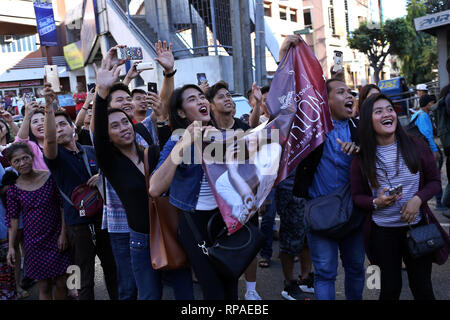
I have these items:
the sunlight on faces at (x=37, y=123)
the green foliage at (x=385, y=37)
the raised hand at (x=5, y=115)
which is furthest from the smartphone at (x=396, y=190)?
the green foliage at (x=385, y=37)

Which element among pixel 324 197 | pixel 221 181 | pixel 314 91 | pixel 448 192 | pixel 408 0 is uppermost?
pixel 408 0

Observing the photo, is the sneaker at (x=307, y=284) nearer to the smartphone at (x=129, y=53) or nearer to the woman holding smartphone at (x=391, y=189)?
the woman holding smartphone at (x=391, y=189)

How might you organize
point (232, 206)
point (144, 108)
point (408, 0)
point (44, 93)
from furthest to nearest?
point (408, 0), point (144, 108), point (44, 93), point (232, 206)

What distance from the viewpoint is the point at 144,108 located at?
15.9 feet

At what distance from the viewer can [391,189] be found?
288 centimetres

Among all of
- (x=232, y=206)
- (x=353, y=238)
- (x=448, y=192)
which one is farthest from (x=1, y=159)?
(x=448, y=192)

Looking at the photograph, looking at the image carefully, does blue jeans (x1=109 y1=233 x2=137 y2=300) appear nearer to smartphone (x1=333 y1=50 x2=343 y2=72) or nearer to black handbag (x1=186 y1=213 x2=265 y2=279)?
black handbag (x1=186 y1=213 x2=265 y2=279)

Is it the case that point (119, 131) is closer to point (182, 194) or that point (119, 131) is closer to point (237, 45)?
point (182, 194)

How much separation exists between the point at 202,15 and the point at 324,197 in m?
15.8

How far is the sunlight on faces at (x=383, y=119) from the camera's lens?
9.85 feet

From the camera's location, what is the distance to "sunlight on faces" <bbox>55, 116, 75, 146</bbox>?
3.77m

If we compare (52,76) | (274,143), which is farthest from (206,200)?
(52,76)

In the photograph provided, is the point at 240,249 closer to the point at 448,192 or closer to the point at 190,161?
the point at 190,161

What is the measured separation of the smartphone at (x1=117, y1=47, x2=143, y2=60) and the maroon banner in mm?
1136
